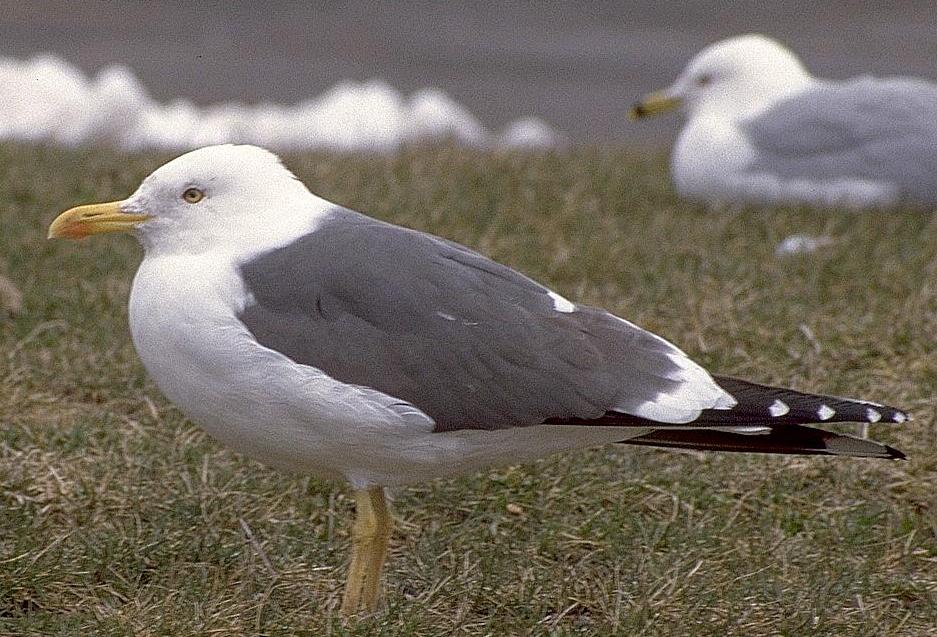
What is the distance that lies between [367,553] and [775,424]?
912mm

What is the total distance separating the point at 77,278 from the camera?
228 inches

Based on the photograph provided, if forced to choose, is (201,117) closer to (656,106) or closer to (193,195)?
(656,106)

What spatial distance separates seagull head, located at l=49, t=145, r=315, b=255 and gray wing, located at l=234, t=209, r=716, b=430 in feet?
0.33

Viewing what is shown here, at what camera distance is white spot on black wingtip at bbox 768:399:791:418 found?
3.34 metres

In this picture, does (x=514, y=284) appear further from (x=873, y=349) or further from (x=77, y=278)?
(x=77, y=278)

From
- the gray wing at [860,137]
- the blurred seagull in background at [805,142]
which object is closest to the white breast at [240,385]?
the blurred seagull in background at [805,142]

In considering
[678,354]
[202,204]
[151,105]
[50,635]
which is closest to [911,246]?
[678,354]

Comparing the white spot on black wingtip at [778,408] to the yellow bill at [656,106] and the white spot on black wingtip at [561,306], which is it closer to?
the white spot on black wingtip at [561,306]

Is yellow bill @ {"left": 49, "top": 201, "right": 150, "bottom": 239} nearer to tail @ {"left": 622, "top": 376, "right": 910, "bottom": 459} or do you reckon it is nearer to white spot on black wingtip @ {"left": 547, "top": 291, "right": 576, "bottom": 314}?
white spot on black wingtip @ {"left": 547, "top": 291, "right": 576, "bottom": 314}

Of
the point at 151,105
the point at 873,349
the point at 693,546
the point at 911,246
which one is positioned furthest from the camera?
the point at 151,105

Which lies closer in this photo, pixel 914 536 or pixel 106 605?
pixel 106 605

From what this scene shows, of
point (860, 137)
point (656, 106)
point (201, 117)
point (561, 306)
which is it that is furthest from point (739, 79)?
point (201, 117)

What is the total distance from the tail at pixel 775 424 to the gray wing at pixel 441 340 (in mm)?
52

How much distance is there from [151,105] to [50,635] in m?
9.55
